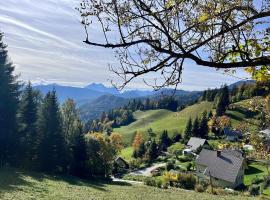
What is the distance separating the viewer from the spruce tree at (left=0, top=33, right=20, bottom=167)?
40312mm

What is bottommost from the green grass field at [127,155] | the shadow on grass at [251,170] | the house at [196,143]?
the green grass field at [127,155]

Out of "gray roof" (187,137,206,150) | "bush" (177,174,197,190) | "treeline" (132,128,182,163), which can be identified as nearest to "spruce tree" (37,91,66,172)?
"bush" (177,174,197,190)

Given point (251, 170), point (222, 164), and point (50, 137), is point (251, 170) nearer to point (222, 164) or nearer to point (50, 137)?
point (222, 164)

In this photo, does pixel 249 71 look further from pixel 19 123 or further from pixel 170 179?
pixel 170 179

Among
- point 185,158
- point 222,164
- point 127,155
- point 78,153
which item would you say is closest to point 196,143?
point 185,158

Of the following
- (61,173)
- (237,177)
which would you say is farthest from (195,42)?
(237,177)

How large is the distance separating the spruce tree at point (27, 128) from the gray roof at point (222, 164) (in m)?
31.3

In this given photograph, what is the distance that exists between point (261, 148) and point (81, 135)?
40740mm

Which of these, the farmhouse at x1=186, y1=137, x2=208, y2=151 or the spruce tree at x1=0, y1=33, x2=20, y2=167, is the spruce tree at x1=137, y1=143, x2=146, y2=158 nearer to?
the farmhouse at x1=186, y1=137, x2=208, y2=151

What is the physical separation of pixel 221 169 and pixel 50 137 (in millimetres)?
33151

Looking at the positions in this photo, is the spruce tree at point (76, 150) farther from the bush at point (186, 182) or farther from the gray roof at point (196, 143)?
the gray roof at point (196, 143)

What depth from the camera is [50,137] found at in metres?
45.8

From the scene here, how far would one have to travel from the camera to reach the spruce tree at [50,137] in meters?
45.6

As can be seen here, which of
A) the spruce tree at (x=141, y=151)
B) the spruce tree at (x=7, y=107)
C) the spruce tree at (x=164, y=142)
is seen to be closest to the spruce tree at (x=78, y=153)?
the spruce tree at (x=7, y=107)
